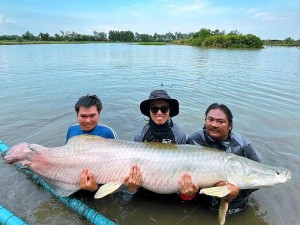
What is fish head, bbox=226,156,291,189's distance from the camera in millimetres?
2951

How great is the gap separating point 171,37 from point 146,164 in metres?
148

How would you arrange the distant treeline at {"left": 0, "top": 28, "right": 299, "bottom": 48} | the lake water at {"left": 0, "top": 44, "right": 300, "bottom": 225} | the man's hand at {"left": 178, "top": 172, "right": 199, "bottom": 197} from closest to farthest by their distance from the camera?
the man's hand at {"left": 178, "top": 172, "right": 199, "bottom": 197}
the lake water at {"left": 0, "top": 44, "right": 300, "bottom": 225}
the distant treeline at {"left": 0, "top": 28, "right": 299, "bottom": 48}

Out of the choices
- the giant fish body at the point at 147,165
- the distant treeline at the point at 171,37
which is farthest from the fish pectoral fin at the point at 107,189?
the distant treeline at the point at 171,37

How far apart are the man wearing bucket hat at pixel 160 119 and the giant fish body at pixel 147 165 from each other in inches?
27.7

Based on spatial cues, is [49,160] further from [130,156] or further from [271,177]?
[271,177]

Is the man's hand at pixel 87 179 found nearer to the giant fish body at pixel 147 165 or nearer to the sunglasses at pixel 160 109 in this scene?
the giant fish body at pixel 147 165

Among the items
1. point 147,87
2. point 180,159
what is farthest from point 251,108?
point 180,159

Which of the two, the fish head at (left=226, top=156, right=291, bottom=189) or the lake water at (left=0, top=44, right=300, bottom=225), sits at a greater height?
the fish head at (left=226, top=156, right=291, bottom=189)

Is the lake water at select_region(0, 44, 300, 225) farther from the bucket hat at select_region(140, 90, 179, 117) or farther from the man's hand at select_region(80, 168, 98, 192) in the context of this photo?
the bucket hat at select_region(140, 90, 179, 117)

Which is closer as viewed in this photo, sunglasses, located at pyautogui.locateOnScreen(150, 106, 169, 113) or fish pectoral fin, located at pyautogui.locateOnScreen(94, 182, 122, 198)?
fish pectoral fin, located at pyautogui.locateOnScreen(94, 182, 122, 198)

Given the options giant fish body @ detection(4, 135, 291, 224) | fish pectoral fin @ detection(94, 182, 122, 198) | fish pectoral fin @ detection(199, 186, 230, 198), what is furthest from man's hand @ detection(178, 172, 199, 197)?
fish pectoral fin @ detection(94, 182, 122, 198)

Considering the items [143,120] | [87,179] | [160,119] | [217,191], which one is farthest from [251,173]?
[143,120]

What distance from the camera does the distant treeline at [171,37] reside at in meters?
52.2

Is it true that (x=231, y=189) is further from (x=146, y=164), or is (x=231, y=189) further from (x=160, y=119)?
(x=160, y=119)
